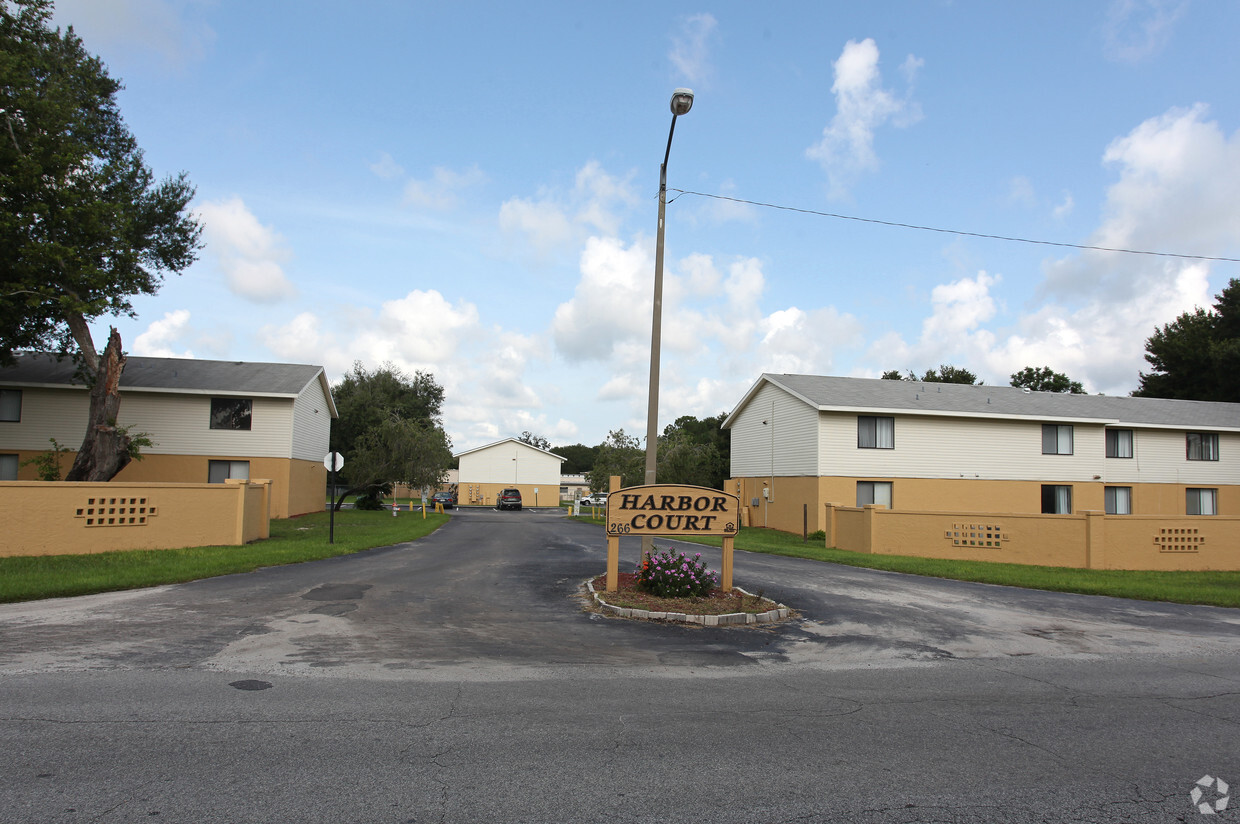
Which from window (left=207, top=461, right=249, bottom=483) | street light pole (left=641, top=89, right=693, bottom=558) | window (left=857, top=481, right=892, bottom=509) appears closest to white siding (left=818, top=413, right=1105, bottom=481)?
window (left=857, top=481, right=892, bottom=509)

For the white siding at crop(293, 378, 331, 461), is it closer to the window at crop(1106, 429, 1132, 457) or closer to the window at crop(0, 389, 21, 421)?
the window at crop(0, 389, 21, 421)

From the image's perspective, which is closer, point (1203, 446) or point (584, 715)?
point (584, 715)

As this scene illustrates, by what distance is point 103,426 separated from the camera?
75.4 feet

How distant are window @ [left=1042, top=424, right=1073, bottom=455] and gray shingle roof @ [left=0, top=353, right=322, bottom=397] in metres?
33.0

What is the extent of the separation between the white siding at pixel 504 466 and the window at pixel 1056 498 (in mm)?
41861

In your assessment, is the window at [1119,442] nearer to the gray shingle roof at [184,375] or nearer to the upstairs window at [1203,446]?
the upstairs window at [1203,446]

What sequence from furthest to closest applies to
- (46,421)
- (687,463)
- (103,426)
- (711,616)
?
(687,463), (46,421), (103,426), (711,616)

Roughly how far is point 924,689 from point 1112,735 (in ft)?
5.34

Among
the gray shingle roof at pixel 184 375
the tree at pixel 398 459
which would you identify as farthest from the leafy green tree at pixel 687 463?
the gray shingle roof at pixel 184 375

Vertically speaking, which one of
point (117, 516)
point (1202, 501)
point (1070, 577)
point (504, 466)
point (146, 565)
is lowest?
point (1070, 577)

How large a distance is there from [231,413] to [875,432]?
26994mm

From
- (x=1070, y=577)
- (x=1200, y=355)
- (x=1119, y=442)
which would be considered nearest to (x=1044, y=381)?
(x=1200, y=355)

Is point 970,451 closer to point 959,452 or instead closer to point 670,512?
point 959,452

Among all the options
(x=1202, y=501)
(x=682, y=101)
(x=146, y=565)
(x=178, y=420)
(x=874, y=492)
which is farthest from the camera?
(x=1202, y=501)
